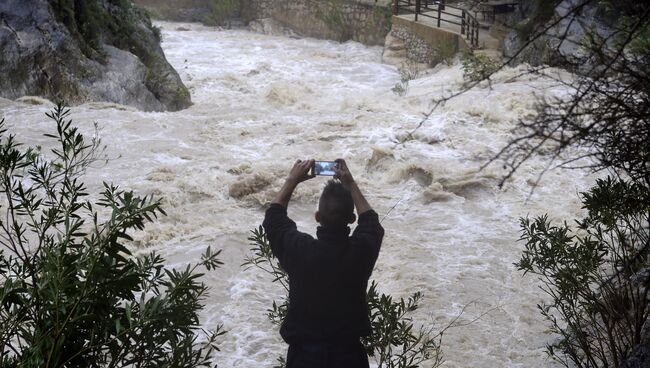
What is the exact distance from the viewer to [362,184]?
32.5ft

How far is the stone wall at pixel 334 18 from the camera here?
69.8 feet

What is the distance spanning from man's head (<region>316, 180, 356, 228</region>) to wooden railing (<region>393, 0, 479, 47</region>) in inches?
467

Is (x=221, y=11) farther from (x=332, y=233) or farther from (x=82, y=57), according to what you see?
(x=332, y=233)

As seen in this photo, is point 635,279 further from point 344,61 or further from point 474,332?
point 344,61

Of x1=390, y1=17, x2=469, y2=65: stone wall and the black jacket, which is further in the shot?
x1=390, y1=17, x2=469, y2=65: stone wall

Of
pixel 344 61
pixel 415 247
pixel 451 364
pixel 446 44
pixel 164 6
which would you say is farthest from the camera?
pixel 164 6

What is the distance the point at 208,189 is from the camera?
936 centimetres

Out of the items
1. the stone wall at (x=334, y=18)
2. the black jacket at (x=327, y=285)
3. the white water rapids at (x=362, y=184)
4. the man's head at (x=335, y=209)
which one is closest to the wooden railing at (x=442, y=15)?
the stone wall at (x=334, y=18)

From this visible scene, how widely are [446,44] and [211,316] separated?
39.2 feet

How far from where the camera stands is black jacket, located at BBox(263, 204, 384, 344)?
2.86 m

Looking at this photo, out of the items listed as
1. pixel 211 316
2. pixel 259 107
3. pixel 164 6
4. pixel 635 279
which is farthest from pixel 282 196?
pixel 164 6

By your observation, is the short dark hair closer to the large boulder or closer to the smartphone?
the smartphone

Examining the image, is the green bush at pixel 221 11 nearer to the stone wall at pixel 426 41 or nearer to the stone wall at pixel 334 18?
the stone wall at pixel 334 18

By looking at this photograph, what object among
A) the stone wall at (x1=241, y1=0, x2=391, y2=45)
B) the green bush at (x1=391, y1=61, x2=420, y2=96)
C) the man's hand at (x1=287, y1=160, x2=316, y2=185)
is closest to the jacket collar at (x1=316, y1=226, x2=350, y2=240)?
the man's hand at (x1=287, y1=160, x2=316, y2=185)
